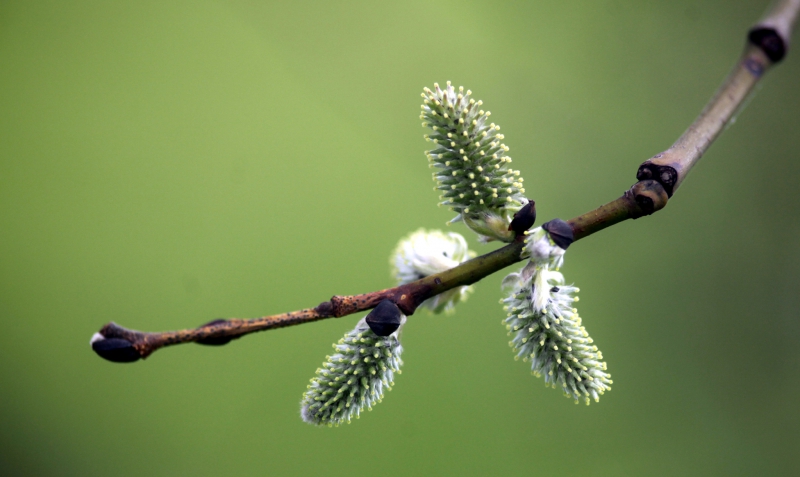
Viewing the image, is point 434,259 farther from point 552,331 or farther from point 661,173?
point 661,173

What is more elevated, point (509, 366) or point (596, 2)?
point (596, 2)

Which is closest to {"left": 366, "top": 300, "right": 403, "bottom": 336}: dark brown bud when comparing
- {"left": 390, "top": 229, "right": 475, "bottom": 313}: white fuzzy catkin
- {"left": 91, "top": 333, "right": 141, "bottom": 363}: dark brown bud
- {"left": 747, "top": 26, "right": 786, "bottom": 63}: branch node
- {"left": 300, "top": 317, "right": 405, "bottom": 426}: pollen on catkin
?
{"left": 300, "top": 317, "right": 405, "bottom": 426}: pollen on catkin

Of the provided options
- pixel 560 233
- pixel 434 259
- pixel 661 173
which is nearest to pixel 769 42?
pixel 661 173

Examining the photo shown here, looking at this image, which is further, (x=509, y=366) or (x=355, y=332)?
(x=509, y=366)

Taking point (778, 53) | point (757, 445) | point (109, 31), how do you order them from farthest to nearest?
point (757, 445) → point (109, 31) → point (778, 53)

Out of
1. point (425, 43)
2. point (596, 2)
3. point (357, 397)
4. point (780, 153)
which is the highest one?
point (596, 2)

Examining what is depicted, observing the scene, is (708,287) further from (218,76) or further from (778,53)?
(218,76)

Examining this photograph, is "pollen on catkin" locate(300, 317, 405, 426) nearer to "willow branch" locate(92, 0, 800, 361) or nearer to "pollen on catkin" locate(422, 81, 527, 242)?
"willow branch" locate(92, 0, 800, 361)

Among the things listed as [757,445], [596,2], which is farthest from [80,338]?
[757,445]
